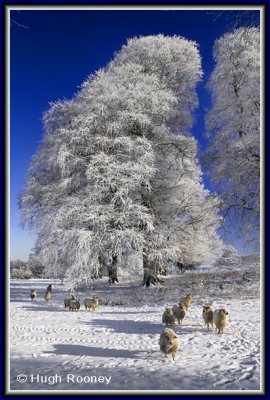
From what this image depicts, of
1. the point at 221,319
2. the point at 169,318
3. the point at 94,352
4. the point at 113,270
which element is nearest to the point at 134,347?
the point at 94,352

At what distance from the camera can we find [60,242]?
17094mm

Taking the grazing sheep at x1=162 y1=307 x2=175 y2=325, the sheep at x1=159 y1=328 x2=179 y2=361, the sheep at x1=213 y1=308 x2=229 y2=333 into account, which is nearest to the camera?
the sheep at x1=159 y1=328 x2=179 y2=361

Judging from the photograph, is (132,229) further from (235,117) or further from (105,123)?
(235,117)

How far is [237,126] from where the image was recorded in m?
16.5

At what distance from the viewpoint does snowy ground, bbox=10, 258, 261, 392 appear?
20.2ft

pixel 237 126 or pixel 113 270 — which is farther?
pixel 113 270

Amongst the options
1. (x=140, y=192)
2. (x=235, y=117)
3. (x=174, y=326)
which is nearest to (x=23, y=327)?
(x=174, y=326)

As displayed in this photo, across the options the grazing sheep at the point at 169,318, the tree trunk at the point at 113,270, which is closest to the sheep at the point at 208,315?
the grazing sheep at the point at 169,318

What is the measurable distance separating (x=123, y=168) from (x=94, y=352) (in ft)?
34.8

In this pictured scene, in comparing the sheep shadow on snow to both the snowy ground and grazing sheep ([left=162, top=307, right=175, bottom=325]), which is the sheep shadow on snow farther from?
grazing sheep ([left=162, top=307, right=175, bottom=325])

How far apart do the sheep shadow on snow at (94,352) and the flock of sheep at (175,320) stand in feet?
2.18

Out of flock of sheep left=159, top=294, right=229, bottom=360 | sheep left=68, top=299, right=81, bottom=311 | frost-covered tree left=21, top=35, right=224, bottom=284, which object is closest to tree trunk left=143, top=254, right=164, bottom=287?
frost-covered tree left=21, top=35, right=224, bottom=284

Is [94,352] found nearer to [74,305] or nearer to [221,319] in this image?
[221,319]

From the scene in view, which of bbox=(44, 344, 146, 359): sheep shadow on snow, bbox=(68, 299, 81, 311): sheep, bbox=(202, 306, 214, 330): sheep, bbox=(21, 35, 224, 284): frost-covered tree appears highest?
bbox=(21, 35, 224, 284): frost-covered tree
